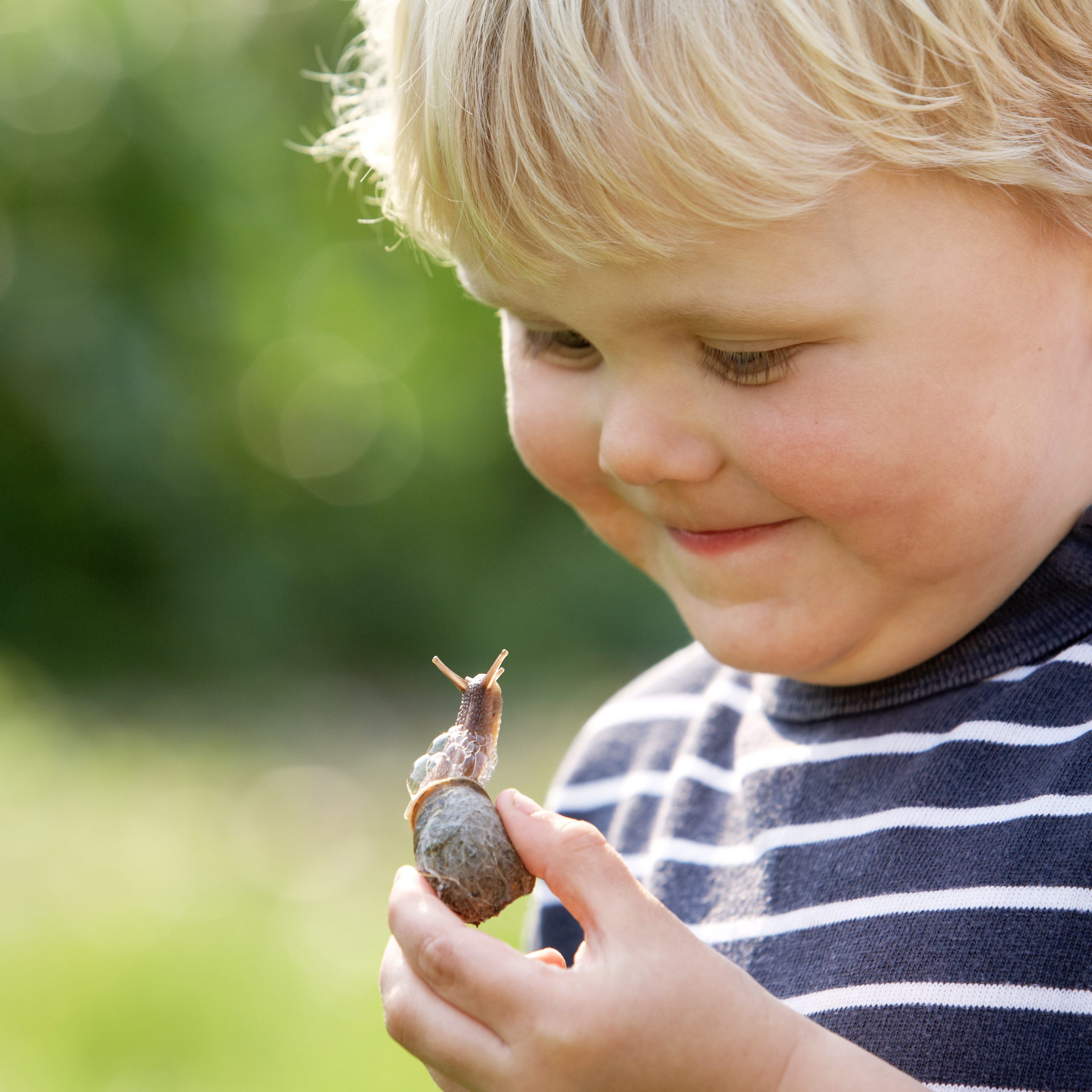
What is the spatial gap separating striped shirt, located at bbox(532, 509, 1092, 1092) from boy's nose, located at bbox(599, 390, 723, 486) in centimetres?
28

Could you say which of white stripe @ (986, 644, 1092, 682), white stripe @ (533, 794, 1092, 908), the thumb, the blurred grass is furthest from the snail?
the blurred grass

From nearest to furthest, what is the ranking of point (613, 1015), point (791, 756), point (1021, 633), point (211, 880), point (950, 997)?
point (613, 1015)
point (950, 997)
point (1021, 633)
point (791, 756)
point (211, 880)

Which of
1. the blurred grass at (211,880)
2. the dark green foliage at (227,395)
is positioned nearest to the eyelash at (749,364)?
the blurred grass at (211,880)

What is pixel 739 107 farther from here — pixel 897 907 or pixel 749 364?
pixel 897 907

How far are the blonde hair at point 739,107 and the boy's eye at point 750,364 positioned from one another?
0.32ft

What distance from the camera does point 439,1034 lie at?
80 centimetres

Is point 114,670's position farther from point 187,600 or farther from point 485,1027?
point 485,1027

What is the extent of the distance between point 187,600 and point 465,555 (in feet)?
3.40

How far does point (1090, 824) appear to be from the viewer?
85cm

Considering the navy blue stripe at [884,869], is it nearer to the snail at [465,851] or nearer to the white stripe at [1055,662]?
the white stripe at [1055,662]

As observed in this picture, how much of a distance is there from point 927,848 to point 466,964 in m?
0.38

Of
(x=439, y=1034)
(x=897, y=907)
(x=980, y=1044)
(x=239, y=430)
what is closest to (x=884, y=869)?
(x=897, y=907)

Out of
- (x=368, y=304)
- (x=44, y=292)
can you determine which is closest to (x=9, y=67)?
(x=44, y=292)

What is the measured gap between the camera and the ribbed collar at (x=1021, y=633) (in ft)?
3.11
